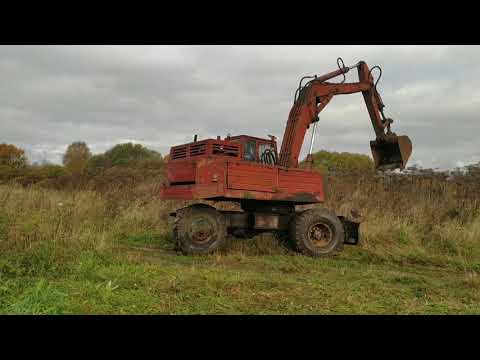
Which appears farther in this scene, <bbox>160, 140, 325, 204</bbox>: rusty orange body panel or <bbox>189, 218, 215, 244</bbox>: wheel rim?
<bbox>189, 218, 215, 244</bbox>: wheel rim

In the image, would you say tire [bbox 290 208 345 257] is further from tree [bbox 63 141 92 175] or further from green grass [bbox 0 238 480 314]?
tree [bbox 63 141 92 175]

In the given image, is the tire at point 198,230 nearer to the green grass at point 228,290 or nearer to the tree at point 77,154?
the green grass at point 228,290

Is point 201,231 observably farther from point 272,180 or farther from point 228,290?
point 228,290

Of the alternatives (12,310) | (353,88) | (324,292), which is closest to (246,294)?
(324,292)

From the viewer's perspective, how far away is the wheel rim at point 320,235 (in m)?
9.73

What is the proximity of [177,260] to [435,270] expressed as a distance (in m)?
4.76

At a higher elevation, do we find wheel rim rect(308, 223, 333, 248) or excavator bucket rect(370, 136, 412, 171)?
excavator bucket rect(370, 136, 412, 171)

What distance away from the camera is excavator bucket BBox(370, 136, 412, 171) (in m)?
10.8

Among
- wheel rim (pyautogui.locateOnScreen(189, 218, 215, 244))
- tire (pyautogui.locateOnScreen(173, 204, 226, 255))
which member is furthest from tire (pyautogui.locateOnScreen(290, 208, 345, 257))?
wheel rim (pyautogui.locateOnScreen(189, 218, 215, 244))

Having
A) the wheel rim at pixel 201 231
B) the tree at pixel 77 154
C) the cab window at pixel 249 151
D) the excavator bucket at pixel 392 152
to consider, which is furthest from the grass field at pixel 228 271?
the tree at pixel 77 154

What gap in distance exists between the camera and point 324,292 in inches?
228

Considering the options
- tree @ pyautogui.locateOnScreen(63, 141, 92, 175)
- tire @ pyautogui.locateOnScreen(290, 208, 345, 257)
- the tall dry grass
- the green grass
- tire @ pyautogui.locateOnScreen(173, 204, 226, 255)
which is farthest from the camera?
tree @ pyautogui.locateOnScreen(63, 141, 92, 175)

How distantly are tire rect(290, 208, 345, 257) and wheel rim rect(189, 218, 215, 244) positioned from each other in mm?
1830

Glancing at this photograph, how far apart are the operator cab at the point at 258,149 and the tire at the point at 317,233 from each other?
1.45 metres
